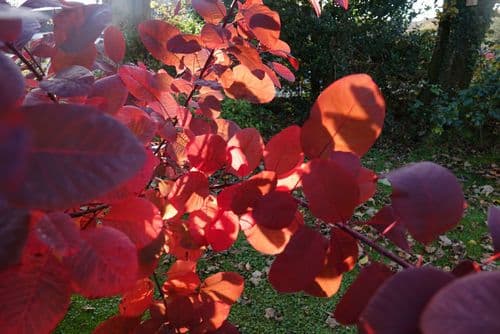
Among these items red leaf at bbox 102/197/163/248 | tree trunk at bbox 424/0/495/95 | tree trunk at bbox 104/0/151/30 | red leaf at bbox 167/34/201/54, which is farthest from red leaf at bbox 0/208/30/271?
tree trunk at bbox 424/0/495/95

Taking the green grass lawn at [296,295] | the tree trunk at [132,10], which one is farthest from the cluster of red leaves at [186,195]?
the tree trunk at [132,10]

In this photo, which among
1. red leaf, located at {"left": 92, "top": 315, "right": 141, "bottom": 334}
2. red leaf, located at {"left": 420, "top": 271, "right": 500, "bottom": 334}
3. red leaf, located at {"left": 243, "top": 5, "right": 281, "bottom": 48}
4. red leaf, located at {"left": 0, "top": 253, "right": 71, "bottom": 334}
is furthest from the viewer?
red leaf, located at {"left": 243, "top": 5, "right": 281, "bottom": 48}

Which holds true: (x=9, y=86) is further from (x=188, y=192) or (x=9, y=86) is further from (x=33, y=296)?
(x=188, y=192)

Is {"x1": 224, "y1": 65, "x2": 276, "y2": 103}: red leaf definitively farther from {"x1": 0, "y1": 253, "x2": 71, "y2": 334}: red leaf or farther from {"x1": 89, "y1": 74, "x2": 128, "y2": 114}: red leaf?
{"x1": 0, "y1": 253, "x2": 71, "y2": 334}: red leaf

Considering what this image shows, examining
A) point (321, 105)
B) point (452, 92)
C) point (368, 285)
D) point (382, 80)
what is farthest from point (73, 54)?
point (452, 92)

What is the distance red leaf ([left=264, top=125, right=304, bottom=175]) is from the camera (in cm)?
50

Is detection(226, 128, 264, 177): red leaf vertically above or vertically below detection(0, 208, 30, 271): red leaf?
below

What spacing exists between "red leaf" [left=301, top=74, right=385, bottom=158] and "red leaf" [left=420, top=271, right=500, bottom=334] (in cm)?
20

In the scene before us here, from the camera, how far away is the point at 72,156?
255 mm

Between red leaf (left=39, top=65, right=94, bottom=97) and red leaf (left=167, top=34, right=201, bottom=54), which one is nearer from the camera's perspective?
red leaf (left=39, top=65, right=94, bottom=97)

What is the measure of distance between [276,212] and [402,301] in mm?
192

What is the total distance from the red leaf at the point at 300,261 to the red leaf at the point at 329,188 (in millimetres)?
33

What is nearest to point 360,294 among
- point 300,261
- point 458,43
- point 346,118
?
point 300,261

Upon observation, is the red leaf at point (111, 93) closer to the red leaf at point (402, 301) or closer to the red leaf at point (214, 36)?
the red leaf at point (214, 36)
